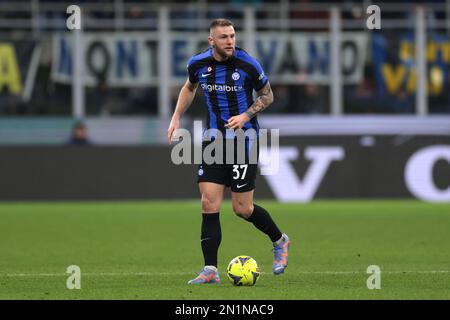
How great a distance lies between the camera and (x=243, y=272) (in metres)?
9.01

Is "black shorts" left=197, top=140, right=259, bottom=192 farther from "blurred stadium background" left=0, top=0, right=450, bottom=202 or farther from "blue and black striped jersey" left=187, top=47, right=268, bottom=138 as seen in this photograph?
"blurred stadium background" left=0, top=0, right=450, bottom=202

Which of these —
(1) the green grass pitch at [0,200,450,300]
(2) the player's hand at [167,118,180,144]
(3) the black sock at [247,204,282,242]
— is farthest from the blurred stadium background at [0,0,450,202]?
(2) the player's hand at [167,118,180,144]

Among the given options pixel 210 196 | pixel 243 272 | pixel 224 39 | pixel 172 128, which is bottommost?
pixel 243 272

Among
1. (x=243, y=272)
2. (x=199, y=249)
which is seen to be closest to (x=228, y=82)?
(x=243, y=272)

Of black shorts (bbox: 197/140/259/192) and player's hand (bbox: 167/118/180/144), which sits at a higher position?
player's hand (bbox: 167/118/180/144)

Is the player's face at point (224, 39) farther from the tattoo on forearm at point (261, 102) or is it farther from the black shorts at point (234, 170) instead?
the black shorts at point (234, 170)

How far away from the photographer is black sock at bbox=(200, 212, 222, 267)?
30.3 feet

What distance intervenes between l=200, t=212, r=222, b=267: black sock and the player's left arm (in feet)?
2.53

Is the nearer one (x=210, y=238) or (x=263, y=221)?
(x=210, y=238)

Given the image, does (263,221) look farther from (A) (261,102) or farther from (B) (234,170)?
(A) (261,102)

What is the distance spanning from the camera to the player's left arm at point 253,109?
9.18 meters

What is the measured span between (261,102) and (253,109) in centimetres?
10

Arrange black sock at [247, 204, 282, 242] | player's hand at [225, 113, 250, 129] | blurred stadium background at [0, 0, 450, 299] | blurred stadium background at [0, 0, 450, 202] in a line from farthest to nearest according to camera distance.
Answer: blurred stadium background at [0, 0, 450, 202] → blurred stadium background at [0, 0, 450, 299] → black sock at [247, 204, 282, 242] → player's hand at [225, 113, 250, 129]
